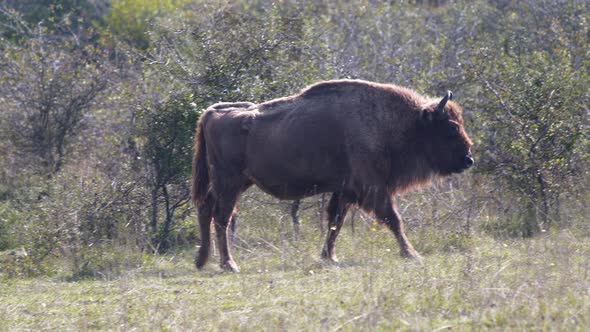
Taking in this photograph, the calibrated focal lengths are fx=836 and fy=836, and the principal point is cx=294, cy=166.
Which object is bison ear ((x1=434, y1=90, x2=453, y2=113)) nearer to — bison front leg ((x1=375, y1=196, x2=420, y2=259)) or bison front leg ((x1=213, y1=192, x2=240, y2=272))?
bison front leg ((x1=375, y1=196, x2=420, y2=259))

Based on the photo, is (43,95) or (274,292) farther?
(43,95)

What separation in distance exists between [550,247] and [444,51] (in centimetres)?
785

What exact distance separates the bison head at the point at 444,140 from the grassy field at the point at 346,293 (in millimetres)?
891

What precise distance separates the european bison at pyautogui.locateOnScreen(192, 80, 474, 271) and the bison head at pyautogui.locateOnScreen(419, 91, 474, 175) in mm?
11

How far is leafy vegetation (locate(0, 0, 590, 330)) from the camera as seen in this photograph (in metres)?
6.32

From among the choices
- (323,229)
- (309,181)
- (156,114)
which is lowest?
(323,229)

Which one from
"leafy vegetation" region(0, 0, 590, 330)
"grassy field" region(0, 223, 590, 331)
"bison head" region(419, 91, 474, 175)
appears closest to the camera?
"grassy field" region(0, 223, 590, 331)

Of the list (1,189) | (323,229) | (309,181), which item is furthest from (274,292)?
(1,189)

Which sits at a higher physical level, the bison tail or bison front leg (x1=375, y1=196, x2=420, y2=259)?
the bison tail

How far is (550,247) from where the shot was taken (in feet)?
25.6

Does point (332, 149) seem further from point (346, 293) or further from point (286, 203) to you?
point (346, 293)

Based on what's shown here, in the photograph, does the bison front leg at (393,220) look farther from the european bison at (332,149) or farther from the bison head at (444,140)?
the bison head at (444,140)

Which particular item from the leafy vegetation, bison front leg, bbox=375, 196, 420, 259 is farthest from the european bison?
the leafy vegetation

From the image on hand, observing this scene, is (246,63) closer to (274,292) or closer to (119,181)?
(119,181)
